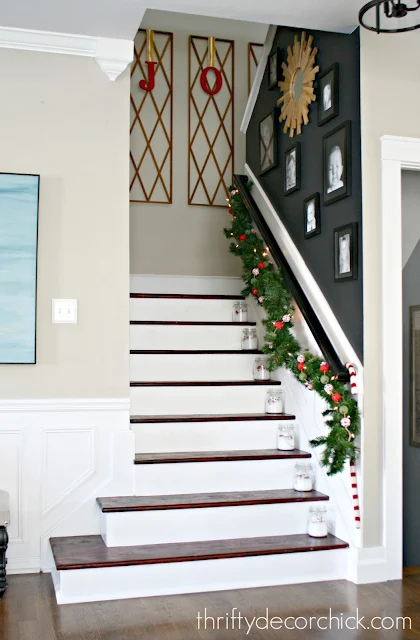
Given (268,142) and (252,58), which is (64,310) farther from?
(252,58)

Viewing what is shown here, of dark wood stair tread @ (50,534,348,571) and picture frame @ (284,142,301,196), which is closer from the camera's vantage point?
dark wood stair tread @ (50,534,348,571)

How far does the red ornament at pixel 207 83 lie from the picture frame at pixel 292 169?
1661 mm

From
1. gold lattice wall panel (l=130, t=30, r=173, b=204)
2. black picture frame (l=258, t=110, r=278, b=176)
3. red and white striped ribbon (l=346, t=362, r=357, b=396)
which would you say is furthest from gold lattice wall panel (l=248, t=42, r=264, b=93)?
red and white striped ribbon (l=346, t=362, r=357, b=396)

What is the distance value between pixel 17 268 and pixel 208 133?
276cm

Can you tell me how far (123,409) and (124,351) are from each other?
29 cm

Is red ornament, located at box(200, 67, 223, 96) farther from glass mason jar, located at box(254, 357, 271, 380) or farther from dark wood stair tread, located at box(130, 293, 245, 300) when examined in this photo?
glass mason jar, located at box(254, 357, 271, 380)

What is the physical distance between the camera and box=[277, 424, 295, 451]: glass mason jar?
384 cm

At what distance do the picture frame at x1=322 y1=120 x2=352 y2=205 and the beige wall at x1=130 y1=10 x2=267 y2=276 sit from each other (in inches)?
78.0

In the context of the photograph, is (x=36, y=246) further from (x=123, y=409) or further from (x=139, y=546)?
(x=139, y=546)

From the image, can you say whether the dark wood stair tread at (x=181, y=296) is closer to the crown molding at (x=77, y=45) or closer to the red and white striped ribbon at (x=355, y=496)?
the crown molding at (x=77, y=45)

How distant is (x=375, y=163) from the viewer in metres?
3.43

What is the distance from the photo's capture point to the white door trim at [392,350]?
3.36m

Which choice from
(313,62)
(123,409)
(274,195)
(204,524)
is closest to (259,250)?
(274,195)

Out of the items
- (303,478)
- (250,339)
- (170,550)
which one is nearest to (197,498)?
(170,550)
